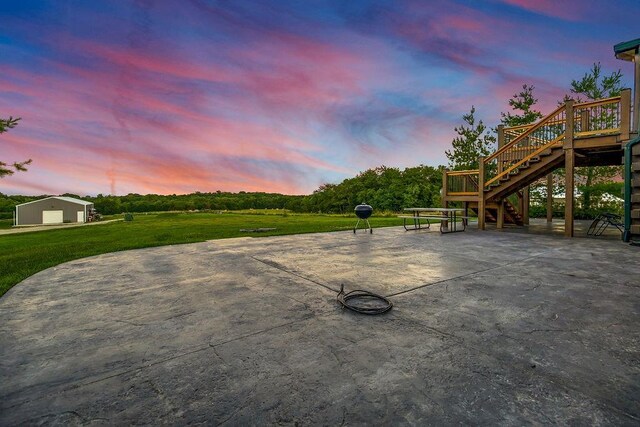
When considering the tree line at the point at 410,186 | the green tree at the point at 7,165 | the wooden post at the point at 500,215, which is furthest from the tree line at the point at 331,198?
the green tree at the point at 7,165

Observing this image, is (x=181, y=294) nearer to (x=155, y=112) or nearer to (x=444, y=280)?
(x=444, y=280)

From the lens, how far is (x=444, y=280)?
3551mm

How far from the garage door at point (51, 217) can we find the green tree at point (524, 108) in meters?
59.1

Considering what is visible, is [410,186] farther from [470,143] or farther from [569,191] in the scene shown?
[569,191]

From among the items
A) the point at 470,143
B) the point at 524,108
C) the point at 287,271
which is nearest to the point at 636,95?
the point at 287,271

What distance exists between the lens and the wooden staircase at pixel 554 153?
24.7ft

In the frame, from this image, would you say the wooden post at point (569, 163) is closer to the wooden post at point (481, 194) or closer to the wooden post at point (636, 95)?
the wooden post at point (636, 95)

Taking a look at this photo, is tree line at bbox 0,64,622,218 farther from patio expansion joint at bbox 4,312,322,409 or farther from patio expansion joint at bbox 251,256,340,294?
patio expansion joint at bbox 4,312,322,409

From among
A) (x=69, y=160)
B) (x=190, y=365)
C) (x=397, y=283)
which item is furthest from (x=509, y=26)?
(x=69, y=160)

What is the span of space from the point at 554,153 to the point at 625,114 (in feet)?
5.54

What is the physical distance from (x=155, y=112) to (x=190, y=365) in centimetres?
1962

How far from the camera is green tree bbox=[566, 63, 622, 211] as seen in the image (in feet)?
48.6

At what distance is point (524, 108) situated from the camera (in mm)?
18812

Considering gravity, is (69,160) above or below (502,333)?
above
